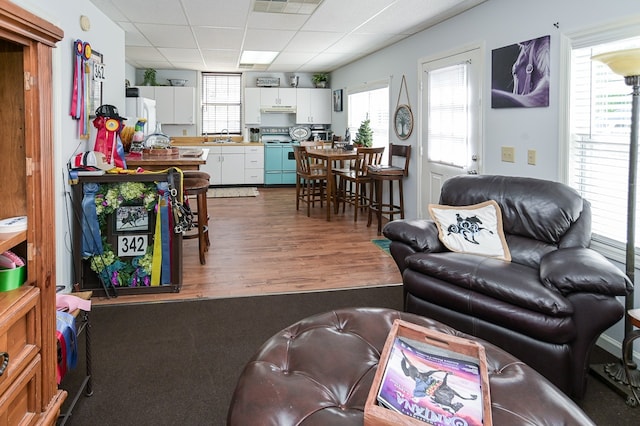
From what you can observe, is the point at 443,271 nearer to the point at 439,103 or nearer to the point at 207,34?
the point at 439,103

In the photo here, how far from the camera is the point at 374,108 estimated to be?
23.4 feet

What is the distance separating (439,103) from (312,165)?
2183 mm

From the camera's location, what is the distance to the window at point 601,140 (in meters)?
2.77

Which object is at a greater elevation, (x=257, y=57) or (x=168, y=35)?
(x=257, y=57)

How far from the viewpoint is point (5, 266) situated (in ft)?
4.67

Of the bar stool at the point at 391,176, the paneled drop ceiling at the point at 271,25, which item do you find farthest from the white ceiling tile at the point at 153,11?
the bar stool at the point at 391,176

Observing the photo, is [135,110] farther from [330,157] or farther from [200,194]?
[330,157]

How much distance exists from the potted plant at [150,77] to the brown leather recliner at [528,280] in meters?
7.30

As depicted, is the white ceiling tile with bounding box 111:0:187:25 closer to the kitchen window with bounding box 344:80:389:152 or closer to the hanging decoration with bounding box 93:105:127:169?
the hanging decoration with bounding box 93:105:127:169

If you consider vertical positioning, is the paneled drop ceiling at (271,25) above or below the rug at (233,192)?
above


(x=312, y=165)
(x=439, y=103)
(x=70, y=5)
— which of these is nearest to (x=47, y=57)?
(x=70, y=5)

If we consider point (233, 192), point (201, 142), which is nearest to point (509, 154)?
point (233, 192)

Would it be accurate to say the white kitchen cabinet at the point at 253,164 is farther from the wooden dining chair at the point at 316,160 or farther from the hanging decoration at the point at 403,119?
the hanging decoration at the point at 403,119

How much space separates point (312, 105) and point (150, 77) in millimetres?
3173
